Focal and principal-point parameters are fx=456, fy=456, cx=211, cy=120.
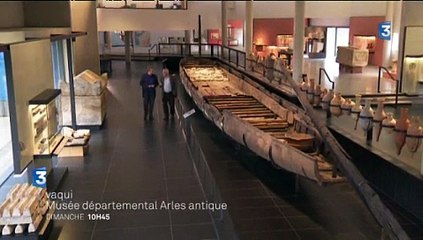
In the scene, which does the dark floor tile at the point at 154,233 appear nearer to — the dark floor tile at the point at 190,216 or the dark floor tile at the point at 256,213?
the dark floor tile at the point at 190,216

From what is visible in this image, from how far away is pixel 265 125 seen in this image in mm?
8633

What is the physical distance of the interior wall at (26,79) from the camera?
6035 millimetres

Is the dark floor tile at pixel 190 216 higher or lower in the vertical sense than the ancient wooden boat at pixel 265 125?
lower

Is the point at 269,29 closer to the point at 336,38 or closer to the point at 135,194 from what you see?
the point at 336,38

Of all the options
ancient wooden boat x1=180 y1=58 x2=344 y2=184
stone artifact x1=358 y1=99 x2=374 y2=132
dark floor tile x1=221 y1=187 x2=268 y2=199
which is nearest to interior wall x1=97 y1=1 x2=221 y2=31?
ancient wooden boat x1=180 y1=58 x2=344 y2=184

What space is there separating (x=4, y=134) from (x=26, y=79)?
1201 millimetres

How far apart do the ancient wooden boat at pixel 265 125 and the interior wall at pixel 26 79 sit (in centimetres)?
332

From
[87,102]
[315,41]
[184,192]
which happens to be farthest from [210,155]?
[315,41]

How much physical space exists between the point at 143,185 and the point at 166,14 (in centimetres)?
1483

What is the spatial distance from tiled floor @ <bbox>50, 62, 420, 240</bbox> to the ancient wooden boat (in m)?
0.69

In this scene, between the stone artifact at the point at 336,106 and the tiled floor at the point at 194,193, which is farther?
the stone artifact at the point at 336,106

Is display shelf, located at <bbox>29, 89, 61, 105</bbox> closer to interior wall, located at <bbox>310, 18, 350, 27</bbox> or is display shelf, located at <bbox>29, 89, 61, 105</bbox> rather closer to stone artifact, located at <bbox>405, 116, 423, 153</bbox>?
stone artifact, located at <bbox>405, 116, 423, 153</bbox>

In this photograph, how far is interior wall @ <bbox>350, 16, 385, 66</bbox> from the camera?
23.0m

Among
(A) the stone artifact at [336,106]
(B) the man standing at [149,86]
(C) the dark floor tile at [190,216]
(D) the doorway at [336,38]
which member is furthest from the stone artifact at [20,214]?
(D) the doorway at [336,38]
